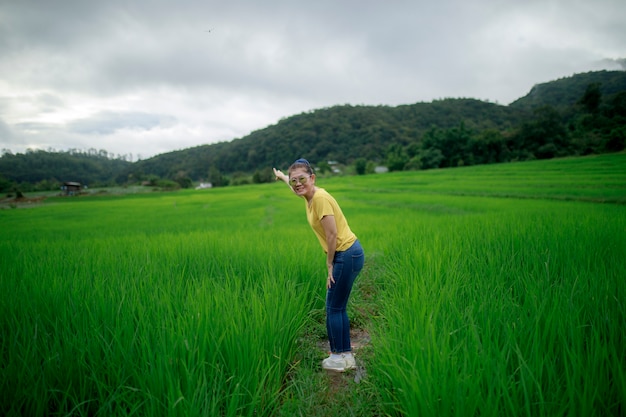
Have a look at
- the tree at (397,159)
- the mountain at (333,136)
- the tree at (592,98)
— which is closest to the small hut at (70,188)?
the mountain at (333,136)

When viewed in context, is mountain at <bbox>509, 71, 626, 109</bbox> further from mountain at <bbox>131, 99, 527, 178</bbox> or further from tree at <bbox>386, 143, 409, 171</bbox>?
tree at <bbox>386, 143, 409, 171</bbox>

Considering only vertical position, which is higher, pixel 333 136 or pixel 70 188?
pixel 333 136

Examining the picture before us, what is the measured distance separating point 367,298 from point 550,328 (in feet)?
7.30

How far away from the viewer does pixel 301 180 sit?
212 cm

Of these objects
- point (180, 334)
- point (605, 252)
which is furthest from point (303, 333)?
point (605, 252)

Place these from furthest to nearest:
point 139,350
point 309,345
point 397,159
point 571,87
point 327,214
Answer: point 571,87
point 397,159
point 309,345
point 327,214
point 139,350

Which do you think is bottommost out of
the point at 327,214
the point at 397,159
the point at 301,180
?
the point at 327,214

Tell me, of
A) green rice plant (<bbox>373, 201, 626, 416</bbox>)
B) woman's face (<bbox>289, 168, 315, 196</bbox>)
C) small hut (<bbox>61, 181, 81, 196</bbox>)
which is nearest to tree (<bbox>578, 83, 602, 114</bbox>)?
green rice plant (<bbox>373, 201, 626, 416</bbox>)

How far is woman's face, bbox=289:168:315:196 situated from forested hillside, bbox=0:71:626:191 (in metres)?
24.6

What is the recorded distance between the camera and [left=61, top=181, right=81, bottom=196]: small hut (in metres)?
33.4

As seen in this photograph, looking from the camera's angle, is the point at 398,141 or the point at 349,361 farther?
the point at 398,141

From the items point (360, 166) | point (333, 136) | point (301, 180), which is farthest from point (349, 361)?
point (333, 136)

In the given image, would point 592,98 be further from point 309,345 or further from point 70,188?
point 70,188

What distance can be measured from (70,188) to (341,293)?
1695 inches
